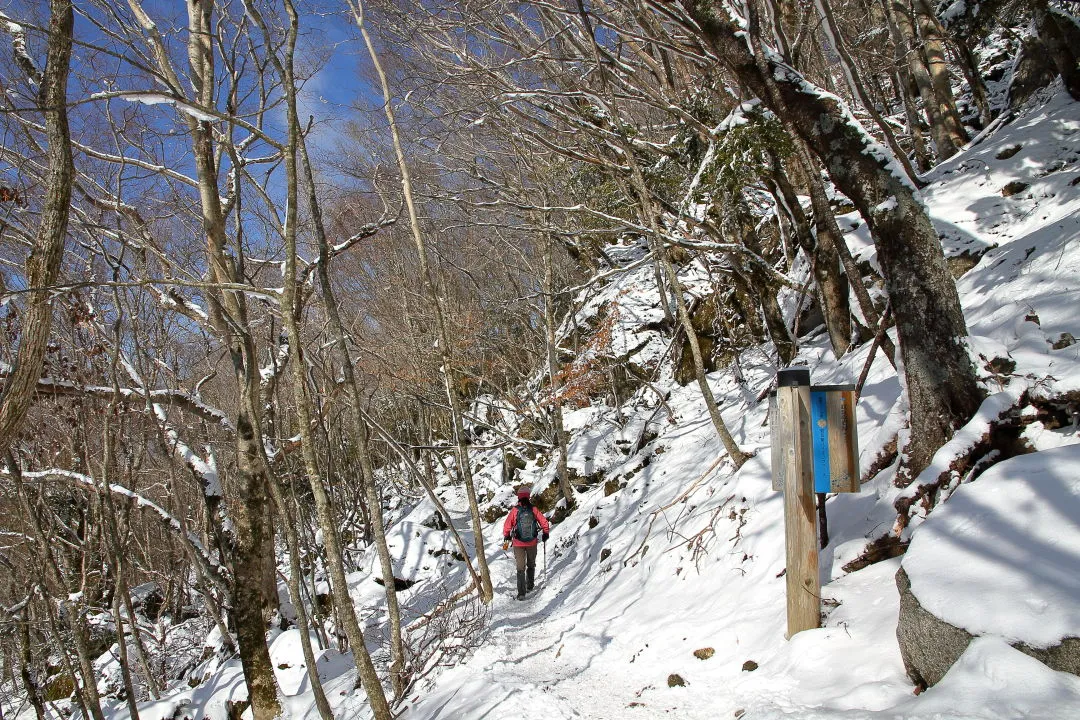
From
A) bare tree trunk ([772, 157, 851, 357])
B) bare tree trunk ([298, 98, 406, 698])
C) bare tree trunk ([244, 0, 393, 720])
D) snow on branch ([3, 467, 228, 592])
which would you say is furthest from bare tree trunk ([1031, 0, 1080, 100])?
snow on branch ([3, 467, 228, 592])

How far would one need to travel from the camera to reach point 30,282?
118 inches

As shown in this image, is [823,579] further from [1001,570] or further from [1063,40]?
[1063,40]

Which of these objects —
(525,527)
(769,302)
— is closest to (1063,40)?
(769,302)

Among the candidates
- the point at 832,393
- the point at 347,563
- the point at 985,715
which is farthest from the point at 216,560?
the point at 985,715

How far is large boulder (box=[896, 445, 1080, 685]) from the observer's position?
81.0 inches

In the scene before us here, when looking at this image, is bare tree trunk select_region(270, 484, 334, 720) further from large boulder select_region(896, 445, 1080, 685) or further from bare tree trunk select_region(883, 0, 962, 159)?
bare tree trunk select_region(883, 0, 962, 159)

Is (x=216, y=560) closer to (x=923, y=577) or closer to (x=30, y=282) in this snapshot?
(x=30, y=282)

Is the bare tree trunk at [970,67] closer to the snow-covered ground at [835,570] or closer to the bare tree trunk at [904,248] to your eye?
the snow-covered ground at [835,570]

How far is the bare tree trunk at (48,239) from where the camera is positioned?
2938 millimetres

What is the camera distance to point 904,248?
3.71 metres

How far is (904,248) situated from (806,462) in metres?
1.59

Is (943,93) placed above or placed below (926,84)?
below

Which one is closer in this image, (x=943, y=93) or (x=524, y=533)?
(x=524, y=533)

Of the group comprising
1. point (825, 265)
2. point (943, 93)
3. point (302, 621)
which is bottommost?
point (302, 621)
